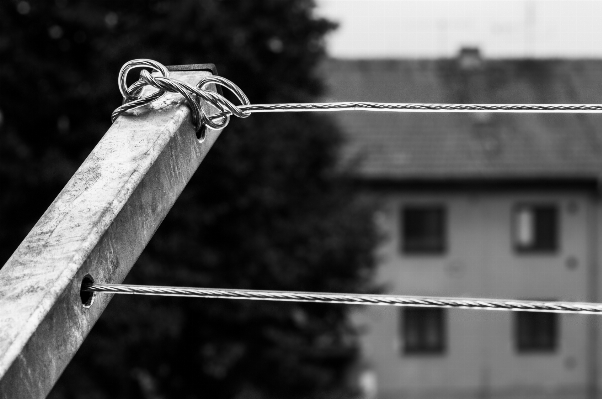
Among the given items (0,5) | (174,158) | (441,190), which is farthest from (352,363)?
(174,158)

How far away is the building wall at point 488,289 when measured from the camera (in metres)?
19.6

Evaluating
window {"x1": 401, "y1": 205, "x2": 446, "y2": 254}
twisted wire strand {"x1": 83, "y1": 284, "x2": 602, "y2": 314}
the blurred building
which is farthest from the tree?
window {"x1": 401, "y1": 205, "x2": 446, "y2": 254}

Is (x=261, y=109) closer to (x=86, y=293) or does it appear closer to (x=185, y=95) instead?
(x=185, y=95)

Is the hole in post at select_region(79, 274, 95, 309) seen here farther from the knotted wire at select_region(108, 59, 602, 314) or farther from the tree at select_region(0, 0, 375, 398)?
the tree at select_region(0, 0, 375, 398)

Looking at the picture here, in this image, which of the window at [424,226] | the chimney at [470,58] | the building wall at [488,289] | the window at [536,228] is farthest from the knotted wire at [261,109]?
the chimney at [470,58]

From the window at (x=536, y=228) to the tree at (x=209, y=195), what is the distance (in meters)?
10.6

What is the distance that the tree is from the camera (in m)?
8.39

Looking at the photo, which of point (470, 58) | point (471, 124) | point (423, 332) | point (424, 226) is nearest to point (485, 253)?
point (424, 226)

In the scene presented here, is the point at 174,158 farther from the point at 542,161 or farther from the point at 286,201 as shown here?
the point at 542,161

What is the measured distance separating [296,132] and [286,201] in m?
0.81

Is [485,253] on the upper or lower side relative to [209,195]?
upper

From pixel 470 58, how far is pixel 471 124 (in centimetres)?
207

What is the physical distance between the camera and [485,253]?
1984 centimetres

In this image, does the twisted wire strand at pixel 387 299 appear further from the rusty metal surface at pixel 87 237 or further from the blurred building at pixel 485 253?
the blurred building at pixel 485 253
